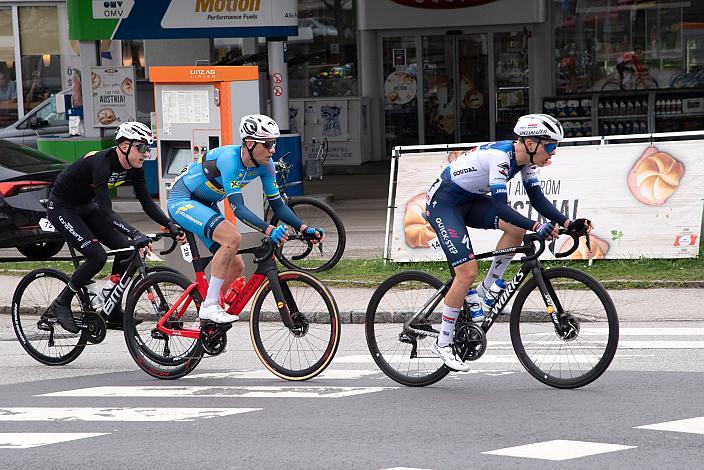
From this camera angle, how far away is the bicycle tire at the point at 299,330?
8.52 m

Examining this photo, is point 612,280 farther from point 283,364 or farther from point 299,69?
point 299,69

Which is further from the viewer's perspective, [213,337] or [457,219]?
[213,337]

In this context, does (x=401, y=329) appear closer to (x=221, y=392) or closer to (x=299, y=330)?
(x=299, y=330)

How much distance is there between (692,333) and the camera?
10.6m

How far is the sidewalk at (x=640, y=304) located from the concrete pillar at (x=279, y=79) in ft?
25.5

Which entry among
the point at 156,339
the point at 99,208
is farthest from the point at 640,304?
the point at 99,208

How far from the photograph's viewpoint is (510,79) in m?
26.8

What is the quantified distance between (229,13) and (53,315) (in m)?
10.7

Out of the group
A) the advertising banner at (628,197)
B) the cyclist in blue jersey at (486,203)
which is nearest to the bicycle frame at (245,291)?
the cyclist in blue jersey at (486,203)

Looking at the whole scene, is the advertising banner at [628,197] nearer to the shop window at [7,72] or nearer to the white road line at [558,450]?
the white road line at [558,450]

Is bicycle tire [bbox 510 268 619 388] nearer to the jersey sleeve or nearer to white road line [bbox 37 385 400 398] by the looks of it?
the jersey sleeve

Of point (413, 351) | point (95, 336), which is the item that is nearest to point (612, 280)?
point (413, 351)

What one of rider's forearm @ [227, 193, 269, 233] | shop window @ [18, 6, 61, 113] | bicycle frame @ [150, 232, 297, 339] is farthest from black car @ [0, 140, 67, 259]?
shop window @ [18, 6, 61, 113]

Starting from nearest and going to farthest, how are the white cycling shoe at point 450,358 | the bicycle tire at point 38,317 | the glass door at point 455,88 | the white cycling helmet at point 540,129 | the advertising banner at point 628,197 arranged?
the white cycling helmet at point 540,129 → the white cycling shoe at point 450,358 → the bicycle tire at point 38,317 → the advertising banner at point 628,197 → the glass door at point 455,88
